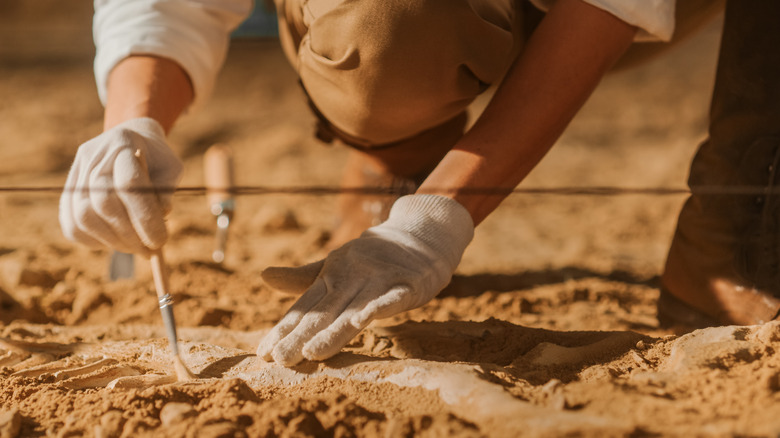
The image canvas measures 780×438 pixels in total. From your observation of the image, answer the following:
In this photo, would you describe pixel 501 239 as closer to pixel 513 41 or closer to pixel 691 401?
pixel 513 41

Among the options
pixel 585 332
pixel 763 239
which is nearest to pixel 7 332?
pixel 585 332

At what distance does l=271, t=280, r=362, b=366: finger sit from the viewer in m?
1.11

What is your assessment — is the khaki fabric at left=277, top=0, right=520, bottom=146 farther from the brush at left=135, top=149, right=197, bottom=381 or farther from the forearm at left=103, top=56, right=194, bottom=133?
the brush at left=135, top=149, right=197, bottom=381

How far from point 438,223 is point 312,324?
276 millimetres

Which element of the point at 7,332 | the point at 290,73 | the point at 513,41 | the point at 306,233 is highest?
the point at 513,41

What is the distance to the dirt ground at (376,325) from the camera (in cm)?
94

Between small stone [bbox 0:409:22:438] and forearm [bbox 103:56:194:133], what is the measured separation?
63cm

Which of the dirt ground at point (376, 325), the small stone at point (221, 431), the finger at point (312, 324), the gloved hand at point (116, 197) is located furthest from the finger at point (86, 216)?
the small stone at point (221, 431)

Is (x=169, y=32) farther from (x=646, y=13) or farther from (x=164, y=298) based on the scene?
(x=646, y=13)

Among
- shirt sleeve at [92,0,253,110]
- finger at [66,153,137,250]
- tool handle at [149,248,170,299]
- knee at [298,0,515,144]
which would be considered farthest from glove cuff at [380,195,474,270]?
shirt sleeve at [92,0,253,110]

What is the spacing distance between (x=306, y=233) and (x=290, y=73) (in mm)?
2256

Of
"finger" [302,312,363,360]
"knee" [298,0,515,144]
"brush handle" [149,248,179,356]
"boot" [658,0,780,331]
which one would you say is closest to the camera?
"finger" [302,312,363,360]

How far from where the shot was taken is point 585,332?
4.29 feet

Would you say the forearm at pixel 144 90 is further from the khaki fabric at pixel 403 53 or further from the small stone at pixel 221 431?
the small stone at pixel 221 431
